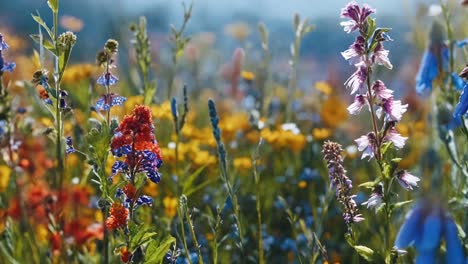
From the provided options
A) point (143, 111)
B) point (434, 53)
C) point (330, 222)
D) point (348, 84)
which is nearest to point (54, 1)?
point (143, 111)

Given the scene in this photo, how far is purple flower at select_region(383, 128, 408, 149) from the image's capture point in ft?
4.95

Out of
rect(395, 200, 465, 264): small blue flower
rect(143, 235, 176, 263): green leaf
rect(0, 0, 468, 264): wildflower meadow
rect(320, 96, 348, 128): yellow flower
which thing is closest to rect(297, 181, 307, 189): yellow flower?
rect(0, 0, 468, 264): wildflower meadow

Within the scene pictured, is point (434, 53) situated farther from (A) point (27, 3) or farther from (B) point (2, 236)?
(A) point (27, 3)

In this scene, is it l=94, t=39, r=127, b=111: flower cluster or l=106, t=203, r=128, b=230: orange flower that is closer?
l=106, t=203, r=128, b=230: orange flower

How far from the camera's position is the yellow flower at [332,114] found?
4336 millimetres

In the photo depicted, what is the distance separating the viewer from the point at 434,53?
1.68m

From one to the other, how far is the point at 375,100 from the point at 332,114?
2834mm

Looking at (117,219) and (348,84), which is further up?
(348,84)

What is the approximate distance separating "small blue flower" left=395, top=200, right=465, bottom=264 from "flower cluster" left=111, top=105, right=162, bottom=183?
695 mm

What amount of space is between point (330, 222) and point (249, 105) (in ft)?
3.75

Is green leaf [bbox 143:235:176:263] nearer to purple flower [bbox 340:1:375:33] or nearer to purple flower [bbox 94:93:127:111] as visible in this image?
purple flower [bbox 94:93:127:111]

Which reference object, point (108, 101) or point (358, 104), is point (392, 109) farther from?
point (108, 101)

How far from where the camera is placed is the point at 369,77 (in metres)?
1.55

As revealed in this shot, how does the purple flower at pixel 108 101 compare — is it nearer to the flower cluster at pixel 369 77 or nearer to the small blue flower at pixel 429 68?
the flower cluster at pixel 369 77
